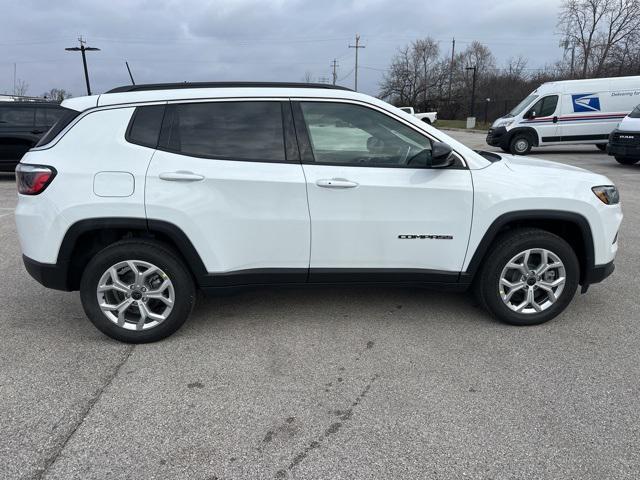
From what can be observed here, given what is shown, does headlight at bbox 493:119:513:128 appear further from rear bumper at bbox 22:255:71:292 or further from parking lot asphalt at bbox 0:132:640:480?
rear bumper at bbox 22:255:71:292

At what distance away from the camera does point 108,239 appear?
3666 mm

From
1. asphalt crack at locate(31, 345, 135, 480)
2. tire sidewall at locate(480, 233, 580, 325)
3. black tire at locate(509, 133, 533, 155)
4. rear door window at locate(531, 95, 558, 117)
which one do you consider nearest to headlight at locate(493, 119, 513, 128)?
black tire at locate(509, 133, 533, 155)

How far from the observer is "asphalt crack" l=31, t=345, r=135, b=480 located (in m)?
2.37

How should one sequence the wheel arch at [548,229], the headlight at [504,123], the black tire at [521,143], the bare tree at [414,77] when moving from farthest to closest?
the bare tree at [414,77] → the headlight at [504,123] → the black tire at [521,143] → the wheel arch at [548,229]

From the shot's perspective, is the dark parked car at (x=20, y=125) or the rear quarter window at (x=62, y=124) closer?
the rear quarter window at (x=62, y=124)

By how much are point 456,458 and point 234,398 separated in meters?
1.27

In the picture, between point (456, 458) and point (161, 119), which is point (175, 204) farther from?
point (456, 458)

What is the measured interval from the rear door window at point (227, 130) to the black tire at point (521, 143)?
51.8 feet

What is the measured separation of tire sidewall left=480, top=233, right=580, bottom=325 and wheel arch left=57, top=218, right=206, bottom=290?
210 cm

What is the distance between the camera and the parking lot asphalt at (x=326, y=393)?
2420 mm

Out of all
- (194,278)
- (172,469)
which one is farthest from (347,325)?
(172,469)

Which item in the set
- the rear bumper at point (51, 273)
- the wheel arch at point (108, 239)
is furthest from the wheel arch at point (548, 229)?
the rear bumper at point (51, 273)

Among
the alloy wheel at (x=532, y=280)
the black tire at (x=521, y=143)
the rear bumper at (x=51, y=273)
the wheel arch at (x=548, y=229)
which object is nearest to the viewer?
the rear bumper at (x=51, y=273)

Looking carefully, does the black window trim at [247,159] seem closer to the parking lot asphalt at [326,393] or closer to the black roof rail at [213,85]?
the black roof rail at [213,85]
